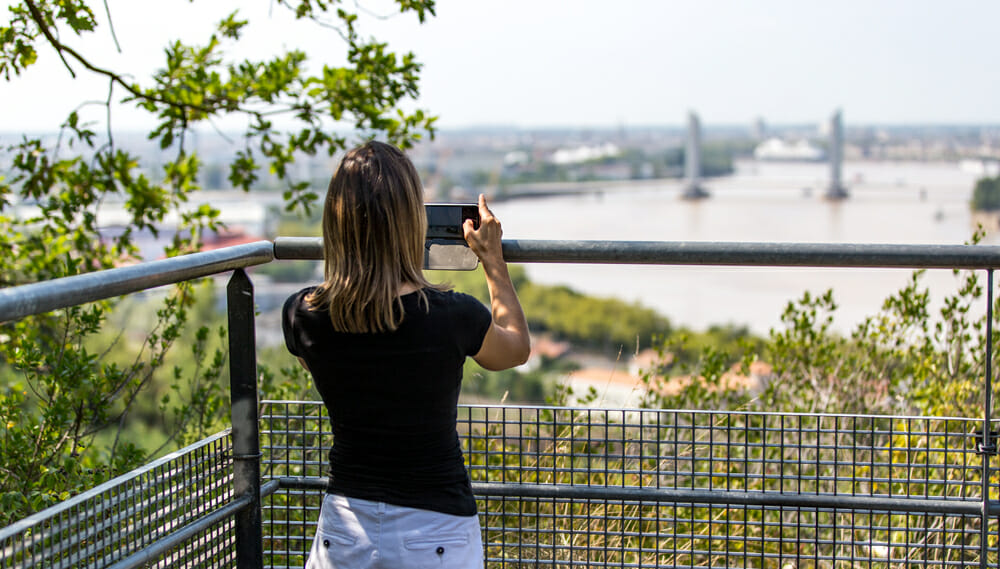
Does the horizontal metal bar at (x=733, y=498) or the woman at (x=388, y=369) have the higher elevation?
the woman at (x=388, y=369)

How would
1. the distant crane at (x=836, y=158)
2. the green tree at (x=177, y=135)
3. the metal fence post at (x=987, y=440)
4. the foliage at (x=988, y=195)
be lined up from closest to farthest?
1. the metal fence post at (x=987, y=440)
2. the green tree at (x=177, y=135)
3. the foliage at (x=988, y=195)
4. the distant crane at (x=836, y=158)

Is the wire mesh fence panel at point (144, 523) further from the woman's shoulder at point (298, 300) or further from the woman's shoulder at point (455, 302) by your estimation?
the woman's shoulder at point (455, 302)

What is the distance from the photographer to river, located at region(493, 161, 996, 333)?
62062 millimetres

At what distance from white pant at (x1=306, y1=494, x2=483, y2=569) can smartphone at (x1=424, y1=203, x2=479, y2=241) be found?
591 millimetres

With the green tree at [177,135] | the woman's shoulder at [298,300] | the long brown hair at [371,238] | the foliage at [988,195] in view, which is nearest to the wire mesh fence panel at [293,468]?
the woman's shoulder at [298,300]

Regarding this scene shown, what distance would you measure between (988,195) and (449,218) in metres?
55.0

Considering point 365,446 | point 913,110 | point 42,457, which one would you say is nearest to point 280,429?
point 365,446

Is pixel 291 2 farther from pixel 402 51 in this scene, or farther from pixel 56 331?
pixel 56 331

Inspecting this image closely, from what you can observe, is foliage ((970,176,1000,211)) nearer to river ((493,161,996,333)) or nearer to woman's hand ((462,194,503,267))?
river ((493,161,996,333))

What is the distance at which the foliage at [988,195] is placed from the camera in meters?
49.2

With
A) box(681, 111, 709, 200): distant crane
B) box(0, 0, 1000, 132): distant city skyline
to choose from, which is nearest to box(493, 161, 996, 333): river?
box(681, 111, 709, 200): distant crane

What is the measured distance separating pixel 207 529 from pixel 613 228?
6653cm

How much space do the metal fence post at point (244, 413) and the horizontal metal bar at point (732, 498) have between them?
173 millimetres

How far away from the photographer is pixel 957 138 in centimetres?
7306
